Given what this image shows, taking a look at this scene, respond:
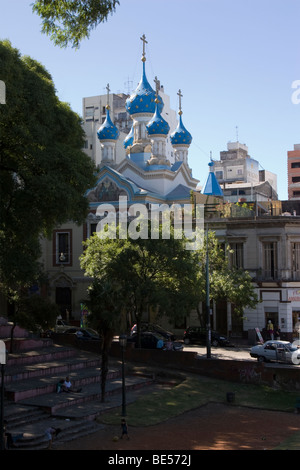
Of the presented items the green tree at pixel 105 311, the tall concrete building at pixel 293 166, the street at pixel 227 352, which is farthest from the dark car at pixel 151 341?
the tall concrete building at pixel 293 166

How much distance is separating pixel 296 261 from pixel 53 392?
2227cm

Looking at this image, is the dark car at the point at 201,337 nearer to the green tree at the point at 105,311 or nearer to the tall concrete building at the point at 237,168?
the green tree at the point at 105,311

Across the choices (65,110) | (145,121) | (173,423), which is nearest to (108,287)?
(173,423)

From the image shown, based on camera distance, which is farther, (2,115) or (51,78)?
(51,78)

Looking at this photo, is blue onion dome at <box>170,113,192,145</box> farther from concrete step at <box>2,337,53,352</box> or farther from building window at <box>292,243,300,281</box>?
concrete step at <box>2,337,53,352</box>

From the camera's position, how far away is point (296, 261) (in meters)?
43.4

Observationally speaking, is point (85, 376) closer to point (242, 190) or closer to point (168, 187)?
point (168, 187)

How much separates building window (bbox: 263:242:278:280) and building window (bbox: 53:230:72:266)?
1696 cm

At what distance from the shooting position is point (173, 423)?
2366cm

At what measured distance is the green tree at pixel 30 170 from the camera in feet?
92.3

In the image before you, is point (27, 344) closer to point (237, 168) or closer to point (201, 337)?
point (201, 337)

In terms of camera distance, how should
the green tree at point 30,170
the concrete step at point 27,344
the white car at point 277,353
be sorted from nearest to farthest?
the green tree at point 30,170 < the white car at point 277,353 < the concrete step at point 27,344

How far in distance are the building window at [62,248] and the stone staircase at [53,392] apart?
53.9ft
